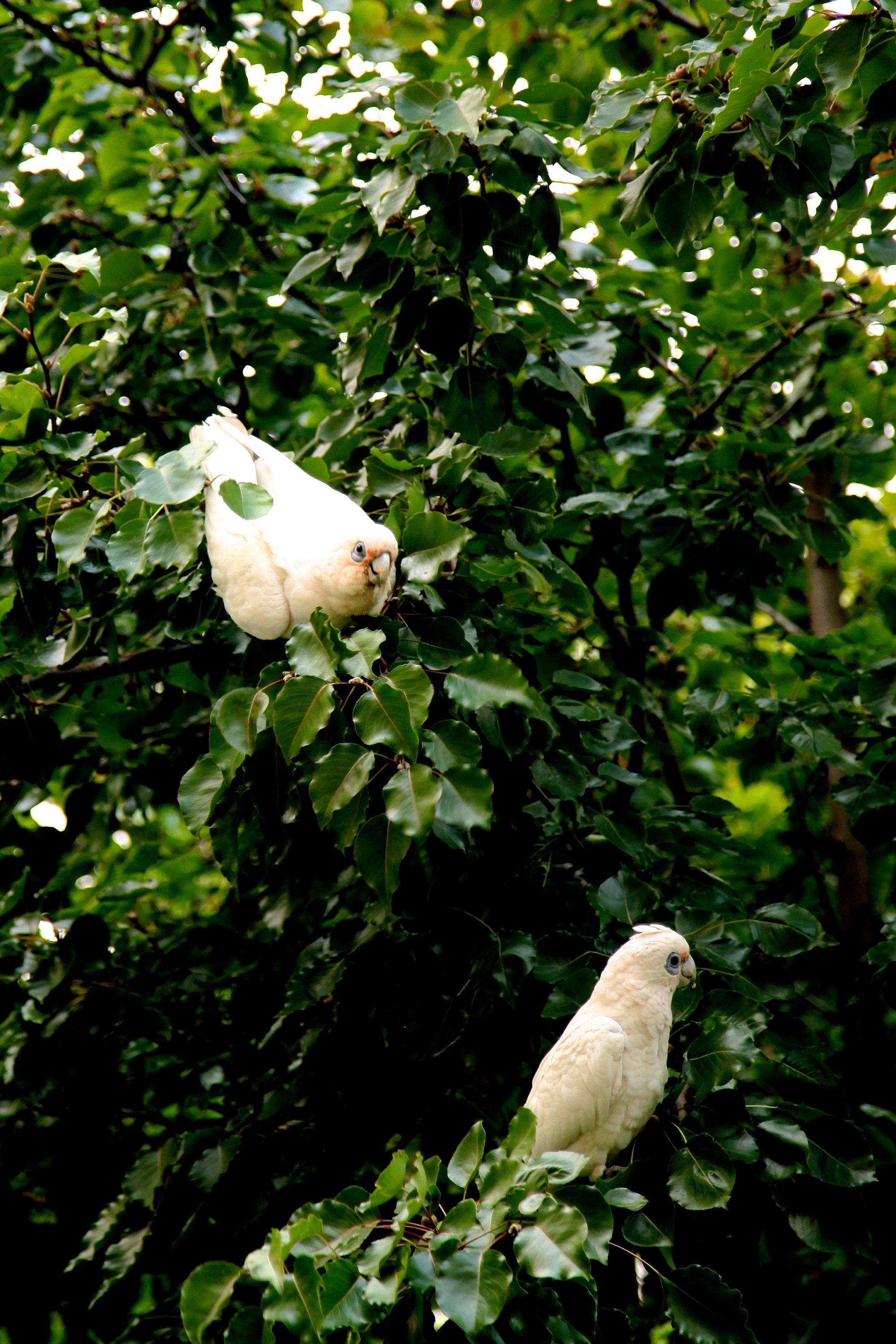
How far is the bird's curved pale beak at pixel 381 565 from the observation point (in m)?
1.76

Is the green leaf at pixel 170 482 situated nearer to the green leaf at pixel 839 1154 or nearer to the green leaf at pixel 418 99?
the green leaf at pixel 418 99

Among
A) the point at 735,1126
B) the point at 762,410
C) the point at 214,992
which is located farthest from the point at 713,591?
the point at 214,992

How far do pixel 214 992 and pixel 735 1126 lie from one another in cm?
185

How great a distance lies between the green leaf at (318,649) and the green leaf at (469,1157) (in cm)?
67

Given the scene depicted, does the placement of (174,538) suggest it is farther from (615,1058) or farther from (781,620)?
(781,620)

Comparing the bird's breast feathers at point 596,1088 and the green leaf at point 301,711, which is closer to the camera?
the green leaf at point 301,711

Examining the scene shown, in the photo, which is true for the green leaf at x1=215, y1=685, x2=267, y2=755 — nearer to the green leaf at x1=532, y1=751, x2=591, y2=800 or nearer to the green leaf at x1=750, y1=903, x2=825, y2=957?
the green leaf at x1=532, y1=751, x2=591, y2=800

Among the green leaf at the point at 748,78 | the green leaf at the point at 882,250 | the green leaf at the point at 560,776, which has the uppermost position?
the green leaf at the point at 748,78

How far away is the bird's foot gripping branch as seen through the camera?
1342 mm

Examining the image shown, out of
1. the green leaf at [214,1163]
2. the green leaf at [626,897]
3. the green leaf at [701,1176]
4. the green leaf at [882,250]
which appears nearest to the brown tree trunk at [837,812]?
the green leaf at [882,250]

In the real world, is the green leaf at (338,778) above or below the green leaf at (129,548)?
below

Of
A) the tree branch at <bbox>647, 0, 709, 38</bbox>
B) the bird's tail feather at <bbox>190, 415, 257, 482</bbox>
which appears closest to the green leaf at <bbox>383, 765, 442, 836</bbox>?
the bird's tail feather at <bbox>190, 415, 257, 482</bbox>

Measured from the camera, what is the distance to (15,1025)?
2881mm

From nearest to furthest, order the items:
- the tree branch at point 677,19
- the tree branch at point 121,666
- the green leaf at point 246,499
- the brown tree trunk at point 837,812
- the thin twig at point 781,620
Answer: the green leaf at point 246,499, the tree branch at point 121,666, the brown tree trunk at point 837,812, the tree branch at point 677,19, the thin twig at point 781,620
